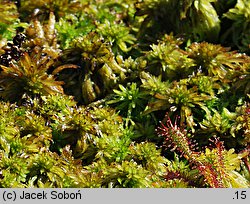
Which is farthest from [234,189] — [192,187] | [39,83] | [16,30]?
[16,30]

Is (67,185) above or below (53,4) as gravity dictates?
below

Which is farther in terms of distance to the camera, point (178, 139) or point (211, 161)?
point (178, 139)

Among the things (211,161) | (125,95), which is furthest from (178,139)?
(125,95)

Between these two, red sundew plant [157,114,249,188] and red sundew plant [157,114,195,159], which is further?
red sundew plant [157,114,195,159]

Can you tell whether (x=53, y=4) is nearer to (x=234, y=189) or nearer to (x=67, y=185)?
(x=67, y=185)

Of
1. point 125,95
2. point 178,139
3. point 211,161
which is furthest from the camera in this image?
point 125,95

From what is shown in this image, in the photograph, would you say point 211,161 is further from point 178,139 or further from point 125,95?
point 125,95

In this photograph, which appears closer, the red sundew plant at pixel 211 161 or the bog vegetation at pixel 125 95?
the red sundew plant at pixel 211 161

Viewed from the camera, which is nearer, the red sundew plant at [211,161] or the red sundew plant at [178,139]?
the red sundew plant at [211,161]
